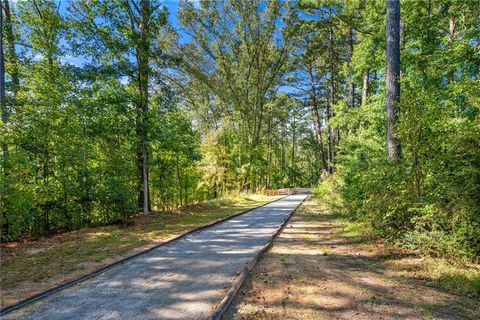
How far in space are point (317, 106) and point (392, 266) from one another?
24363mm

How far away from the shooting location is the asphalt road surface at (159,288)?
341 cm

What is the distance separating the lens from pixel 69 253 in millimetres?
6145

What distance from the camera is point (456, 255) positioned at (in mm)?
4891

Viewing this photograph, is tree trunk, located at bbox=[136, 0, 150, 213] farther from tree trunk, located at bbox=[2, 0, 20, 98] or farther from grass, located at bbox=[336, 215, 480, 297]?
grass, located at bbox=[336, 215, 480, 297]

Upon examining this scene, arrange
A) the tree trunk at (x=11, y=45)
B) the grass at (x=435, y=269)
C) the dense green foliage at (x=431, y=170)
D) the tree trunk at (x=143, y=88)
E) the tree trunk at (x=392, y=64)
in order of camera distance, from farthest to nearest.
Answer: the tree trunk at (x=11, y=45) < the tree trunk at (x=143, y=88) < the tree trunk at (x=392, y=64) < the dense green foliage at (x=431, y=170) < the grass at (x=435, y=269)

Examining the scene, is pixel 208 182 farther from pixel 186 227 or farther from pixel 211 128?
pixel 186 227

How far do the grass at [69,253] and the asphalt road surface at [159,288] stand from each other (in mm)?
507

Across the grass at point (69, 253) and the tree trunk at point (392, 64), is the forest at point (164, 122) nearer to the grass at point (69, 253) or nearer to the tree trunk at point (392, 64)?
the tree trunk at point (392, 64)

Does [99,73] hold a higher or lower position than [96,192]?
higher

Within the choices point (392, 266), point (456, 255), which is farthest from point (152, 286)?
point (456, 255)

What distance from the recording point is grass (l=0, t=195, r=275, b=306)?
4491 millimetres

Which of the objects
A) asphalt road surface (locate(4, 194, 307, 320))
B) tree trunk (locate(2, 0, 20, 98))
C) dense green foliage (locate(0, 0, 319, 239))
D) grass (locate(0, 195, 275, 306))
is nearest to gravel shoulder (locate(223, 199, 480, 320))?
asphalt road surface (locate(4, 194, 307, 320))

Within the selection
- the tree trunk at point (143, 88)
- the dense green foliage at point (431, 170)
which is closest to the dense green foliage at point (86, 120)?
the tree trunk at point (143, 88)

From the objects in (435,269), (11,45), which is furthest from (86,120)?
(435,269)
